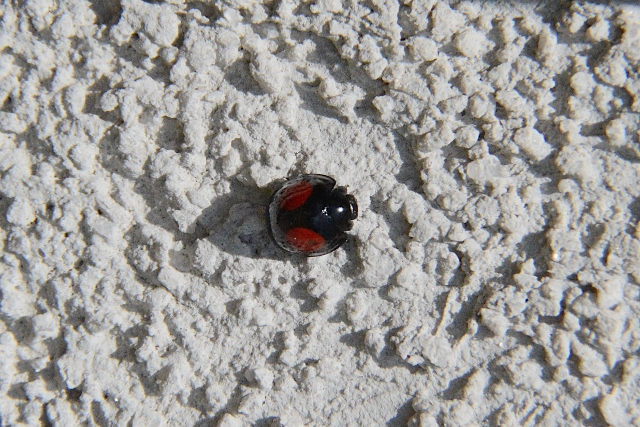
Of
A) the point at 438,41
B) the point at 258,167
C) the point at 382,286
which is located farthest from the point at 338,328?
the point at 438,41

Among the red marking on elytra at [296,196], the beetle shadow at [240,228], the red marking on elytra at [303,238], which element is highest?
the red marking on elytra at [296,196]

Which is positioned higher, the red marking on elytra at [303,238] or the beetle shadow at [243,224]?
the red marking on elytra at [303,238]

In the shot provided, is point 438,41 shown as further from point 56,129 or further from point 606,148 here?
point 56,129

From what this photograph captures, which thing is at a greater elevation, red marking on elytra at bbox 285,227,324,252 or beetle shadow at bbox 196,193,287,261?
red marking on elytra at bbox 285,227,324,252

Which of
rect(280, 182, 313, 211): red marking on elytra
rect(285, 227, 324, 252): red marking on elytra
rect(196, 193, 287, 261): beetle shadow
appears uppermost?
rect(280, 182, 313, 211): red marking on elytra

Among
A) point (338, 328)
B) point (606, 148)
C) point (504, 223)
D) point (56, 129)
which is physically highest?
point (606, 148)

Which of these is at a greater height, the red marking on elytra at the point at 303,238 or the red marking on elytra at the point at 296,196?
the red marking on elytra at the point at 296,196
